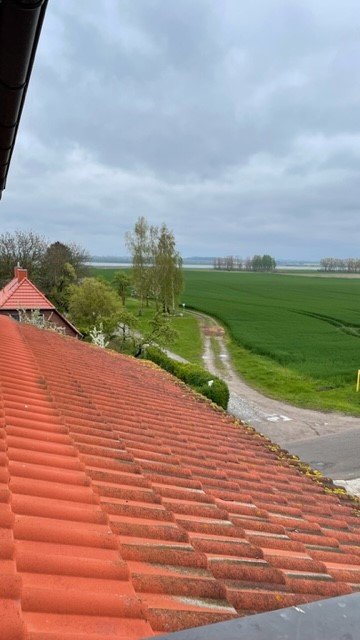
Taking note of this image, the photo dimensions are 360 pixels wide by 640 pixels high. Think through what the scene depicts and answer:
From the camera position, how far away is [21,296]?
25078 millimetres

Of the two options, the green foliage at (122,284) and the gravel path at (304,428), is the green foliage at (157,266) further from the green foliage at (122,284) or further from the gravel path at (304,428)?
the gravel path at (304,428)

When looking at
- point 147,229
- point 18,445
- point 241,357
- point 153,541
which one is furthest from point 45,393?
point 147,229

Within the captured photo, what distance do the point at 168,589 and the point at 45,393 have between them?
3125mm

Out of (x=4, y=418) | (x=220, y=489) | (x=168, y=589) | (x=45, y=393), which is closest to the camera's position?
(x=168, y=589)

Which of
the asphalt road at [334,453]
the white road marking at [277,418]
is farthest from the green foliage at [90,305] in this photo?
the asphalt road at [334,453]

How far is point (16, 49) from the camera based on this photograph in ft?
6.72

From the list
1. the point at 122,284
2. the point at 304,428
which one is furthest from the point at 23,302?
the point at 122,284

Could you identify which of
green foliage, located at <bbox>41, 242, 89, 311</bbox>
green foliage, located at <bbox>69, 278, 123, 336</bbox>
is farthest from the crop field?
green foliage, located at <bbox>41, 242, 89, 311</bbox>

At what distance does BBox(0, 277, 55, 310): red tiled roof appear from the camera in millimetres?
24438

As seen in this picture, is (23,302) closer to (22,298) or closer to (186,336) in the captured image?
(22,298)

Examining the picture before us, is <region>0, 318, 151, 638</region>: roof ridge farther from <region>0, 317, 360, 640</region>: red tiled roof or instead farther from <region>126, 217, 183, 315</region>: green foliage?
<region>126, 217, 183, 315</region>: green foliage

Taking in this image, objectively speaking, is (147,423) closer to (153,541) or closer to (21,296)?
(153,541)

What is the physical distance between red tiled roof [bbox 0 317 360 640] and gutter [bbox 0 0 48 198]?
6.65 ft

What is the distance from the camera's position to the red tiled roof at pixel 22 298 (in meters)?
24.4
